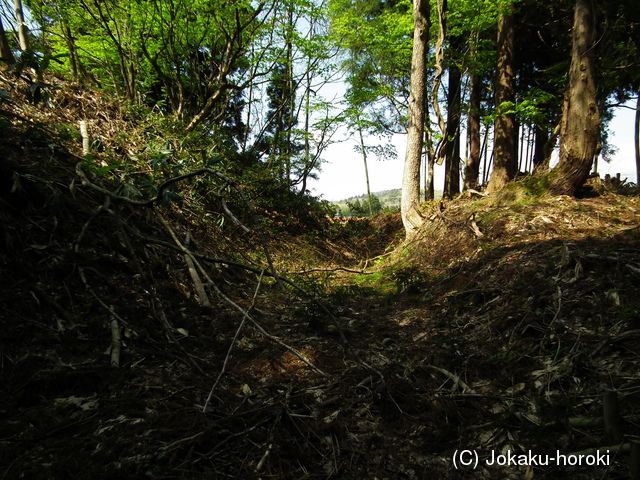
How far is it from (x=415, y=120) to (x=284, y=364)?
231 inches

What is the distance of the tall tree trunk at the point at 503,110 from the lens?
7.91m

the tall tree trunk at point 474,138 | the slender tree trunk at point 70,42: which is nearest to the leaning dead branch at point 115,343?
the slender tree trunk at point 70,42

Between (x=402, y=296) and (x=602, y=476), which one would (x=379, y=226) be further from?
(x=602, y=476)

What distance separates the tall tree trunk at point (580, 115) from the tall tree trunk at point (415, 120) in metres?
2.39

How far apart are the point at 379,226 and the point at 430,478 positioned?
9176 mm

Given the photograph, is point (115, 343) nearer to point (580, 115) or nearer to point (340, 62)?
point (580, 115)

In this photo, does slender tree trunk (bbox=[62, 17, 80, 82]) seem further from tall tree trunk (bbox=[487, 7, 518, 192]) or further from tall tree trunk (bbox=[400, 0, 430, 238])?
tall tree trunk (bbox=[487, 7, 518, 192])

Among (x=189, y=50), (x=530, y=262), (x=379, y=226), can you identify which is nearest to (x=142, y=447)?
(x=530, y=262)

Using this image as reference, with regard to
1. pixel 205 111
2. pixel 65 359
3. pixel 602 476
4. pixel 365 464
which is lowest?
pixel 365 464

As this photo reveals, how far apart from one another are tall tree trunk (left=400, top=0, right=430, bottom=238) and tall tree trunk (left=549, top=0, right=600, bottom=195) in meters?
2.39

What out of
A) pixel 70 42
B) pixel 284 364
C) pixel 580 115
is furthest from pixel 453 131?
pixel 284 364

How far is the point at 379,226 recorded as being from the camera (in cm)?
1050

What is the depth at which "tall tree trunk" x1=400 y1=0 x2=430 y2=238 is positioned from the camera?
6.74 metres

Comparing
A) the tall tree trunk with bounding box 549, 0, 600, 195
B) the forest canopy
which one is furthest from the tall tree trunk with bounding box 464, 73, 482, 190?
the tall tree trunk with bounding box 549, 0, 600, 195
